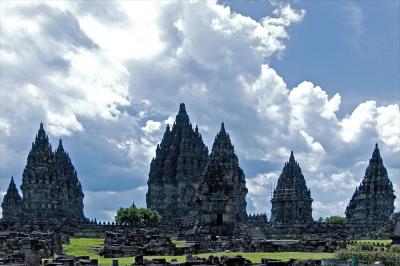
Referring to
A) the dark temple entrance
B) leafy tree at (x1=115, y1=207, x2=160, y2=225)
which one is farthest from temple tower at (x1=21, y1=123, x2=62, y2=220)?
the dark temple entrance

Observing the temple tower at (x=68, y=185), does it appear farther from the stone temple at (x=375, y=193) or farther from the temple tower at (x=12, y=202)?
the stone temple at (x=375, y=193)

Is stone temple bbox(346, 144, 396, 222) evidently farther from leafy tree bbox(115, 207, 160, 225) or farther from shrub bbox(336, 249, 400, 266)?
shrub bbox(336, 249, 400, 266)

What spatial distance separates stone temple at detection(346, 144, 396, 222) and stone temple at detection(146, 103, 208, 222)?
85.3ft

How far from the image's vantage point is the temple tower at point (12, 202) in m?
106

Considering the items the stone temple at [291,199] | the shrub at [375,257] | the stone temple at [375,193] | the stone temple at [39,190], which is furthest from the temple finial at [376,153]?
the shrub at [375,257]

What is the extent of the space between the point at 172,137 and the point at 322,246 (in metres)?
81.0

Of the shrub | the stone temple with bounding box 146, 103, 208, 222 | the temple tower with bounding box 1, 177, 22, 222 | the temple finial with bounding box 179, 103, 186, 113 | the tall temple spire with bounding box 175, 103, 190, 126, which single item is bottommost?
the shrub

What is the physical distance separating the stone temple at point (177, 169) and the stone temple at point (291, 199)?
43.2 feet

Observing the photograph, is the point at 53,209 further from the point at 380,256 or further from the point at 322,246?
the point at 380,256

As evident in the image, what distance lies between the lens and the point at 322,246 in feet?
156

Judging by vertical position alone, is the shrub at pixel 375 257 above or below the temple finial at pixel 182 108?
below

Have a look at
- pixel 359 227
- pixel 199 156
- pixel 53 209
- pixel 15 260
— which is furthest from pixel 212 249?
pixel 199 156

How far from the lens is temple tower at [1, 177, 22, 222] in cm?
10556

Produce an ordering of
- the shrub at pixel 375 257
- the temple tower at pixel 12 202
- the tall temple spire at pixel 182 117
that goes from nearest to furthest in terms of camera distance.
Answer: the shrub at pixel 375 257
the temple tower at pixel 12 202
the tall temple spire at pixel 182 117
